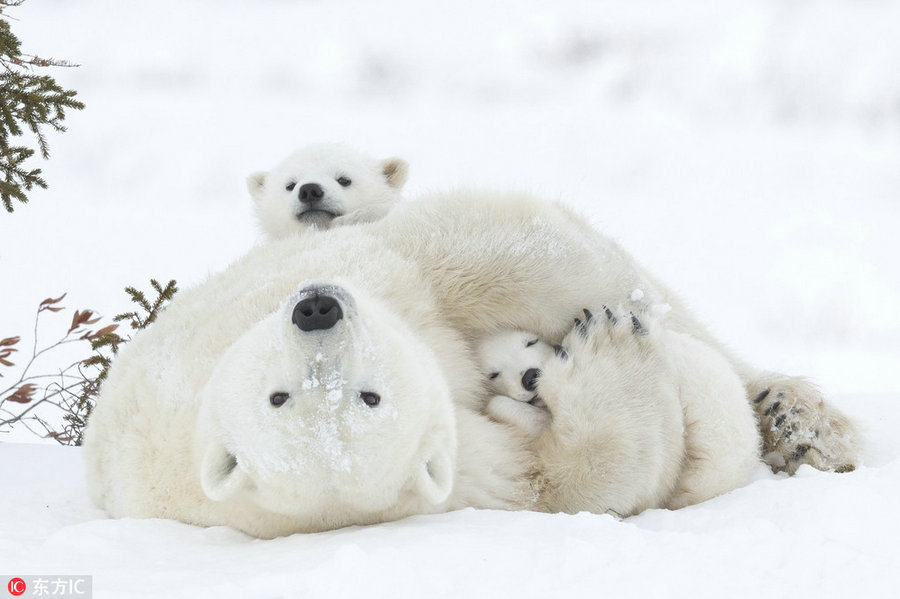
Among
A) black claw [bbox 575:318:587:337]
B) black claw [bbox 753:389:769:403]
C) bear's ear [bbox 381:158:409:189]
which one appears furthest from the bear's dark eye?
bear's ear [bbox 381:158:409:189]

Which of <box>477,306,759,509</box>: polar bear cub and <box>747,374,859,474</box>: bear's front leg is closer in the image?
<box>477,306,759,509</box>: polar bear cub

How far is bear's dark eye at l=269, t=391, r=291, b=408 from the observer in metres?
2.32

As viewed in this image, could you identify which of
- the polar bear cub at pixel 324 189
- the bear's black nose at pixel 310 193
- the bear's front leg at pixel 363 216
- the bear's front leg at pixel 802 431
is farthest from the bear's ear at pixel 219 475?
the bear's black nose at pixel 310 193

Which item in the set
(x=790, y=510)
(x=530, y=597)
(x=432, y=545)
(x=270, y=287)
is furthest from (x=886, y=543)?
(x=270, y=287)

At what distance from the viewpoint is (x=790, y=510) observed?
2.41 meters

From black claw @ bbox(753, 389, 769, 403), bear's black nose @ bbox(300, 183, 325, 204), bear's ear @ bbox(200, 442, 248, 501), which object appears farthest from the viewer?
bear's black nose @ bbox(300, 183, 325, 204)

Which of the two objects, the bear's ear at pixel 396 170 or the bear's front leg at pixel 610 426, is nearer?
the bear's front leg at pixel 610 426

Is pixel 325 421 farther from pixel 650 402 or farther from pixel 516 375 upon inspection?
pixel 650 402

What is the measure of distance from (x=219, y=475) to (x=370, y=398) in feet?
1.67

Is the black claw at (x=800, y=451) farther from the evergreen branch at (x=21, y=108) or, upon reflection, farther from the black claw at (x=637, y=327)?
the evergreen branch at (x=21, y=108)

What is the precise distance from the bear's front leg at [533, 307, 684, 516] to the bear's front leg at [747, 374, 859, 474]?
582mm

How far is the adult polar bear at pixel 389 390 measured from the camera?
233 centimetres

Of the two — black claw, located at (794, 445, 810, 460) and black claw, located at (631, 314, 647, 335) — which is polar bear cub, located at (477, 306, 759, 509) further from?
black claw, located at (794, 445, 810, 460)

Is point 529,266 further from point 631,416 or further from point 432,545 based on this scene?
point 432,545
